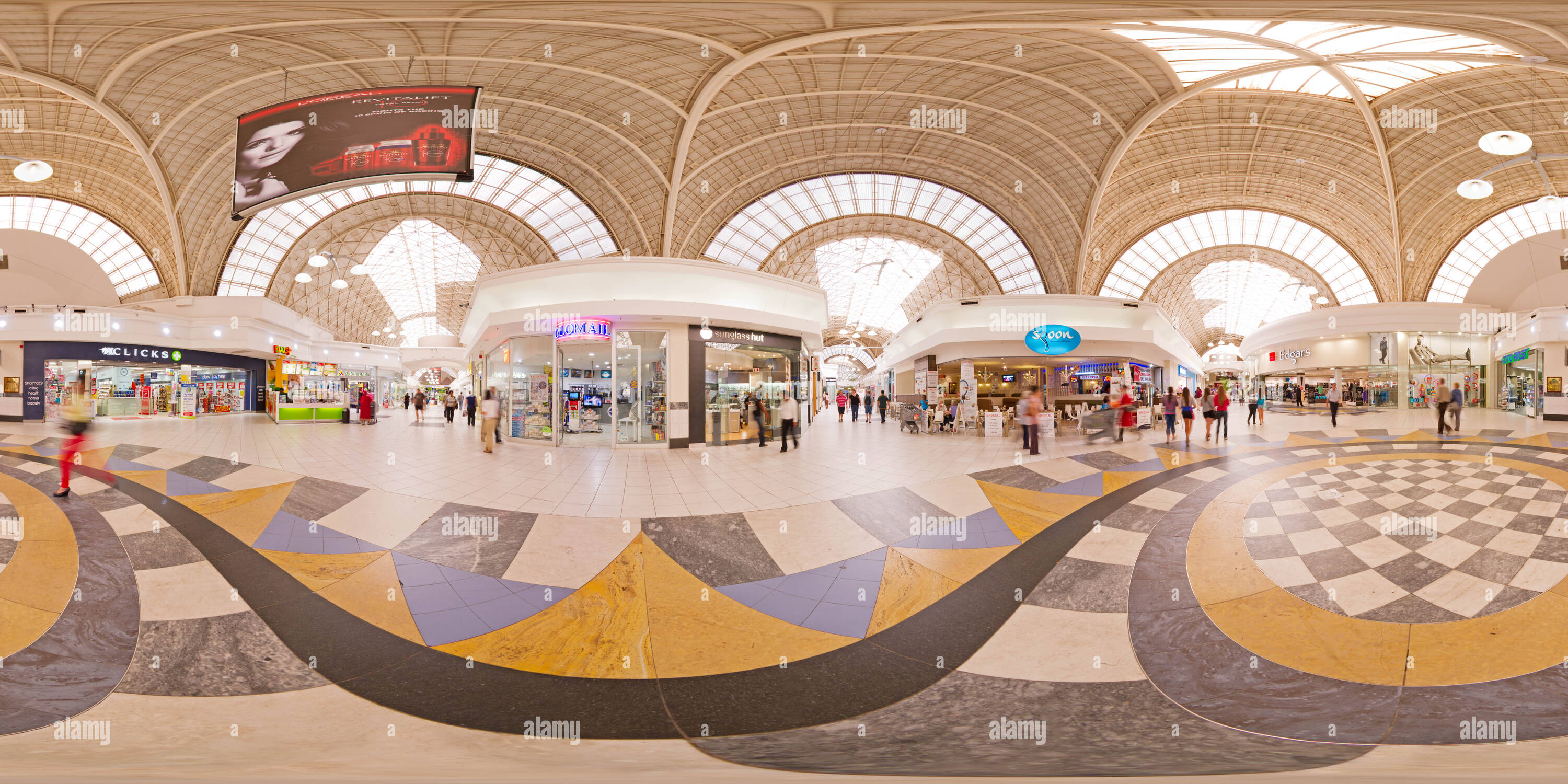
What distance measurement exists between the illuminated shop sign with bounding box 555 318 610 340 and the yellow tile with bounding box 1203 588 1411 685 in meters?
11.3

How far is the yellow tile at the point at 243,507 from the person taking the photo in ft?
17.3

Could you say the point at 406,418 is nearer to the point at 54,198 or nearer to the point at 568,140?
the point at 568,140

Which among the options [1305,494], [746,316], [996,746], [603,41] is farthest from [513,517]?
[603,41]

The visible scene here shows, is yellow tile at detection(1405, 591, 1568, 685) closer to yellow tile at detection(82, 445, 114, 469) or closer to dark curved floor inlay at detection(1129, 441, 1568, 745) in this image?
dark curved floor inlay at detection(1129, 441, 1568, 745)

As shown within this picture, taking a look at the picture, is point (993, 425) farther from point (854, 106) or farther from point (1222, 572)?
point (854, 106)

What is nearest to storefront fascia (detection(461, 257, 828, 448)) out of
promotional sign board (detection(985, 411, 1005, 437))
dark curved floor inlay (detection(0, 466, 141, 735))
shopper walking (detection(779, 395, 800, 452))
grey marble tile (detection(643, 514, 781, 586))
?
shopper walking (detection(779, 395, 800, 452))

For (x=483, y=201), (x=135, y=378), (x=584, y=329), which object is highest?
(x=483, y=201)

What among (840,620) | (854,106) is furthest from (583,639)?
(854,106)

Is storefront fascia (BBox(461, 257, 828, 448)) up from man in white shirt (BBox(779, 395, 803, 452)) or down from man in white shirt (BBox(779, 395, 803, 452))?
up

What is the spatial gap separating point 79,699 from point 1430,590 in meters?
8.94

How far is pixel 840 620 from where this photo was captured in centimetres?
371

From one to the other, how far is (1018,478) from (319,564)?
7926 mm

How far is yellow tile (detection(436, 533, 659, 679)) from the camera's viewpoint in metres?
3.15

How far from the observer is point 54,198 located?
72.0 ft
